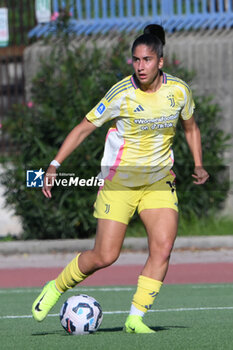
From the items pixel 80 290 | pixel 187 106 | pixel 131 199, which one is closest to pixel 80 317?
pixel 131 199

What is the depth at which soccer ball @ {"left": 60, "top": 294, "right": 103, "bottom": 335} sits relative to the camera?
22.6 feet

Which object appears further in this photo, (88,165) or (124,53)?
(124,53)

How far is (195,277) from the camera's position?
11812 mm

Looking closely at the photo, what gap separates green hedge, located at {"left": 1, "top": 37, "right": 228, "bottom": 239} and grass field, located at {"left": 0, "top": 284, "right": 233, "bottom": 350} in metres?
3.82

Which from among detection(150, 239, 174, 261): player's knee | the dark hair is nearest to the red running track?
detection(150, 239, 174, 261): player's knee

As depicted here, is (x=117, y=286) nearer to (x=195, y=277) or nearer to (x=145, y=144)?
(x=195, y=277)

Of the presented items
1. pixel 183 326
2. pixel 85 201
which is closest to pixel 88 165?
pixel 85 201

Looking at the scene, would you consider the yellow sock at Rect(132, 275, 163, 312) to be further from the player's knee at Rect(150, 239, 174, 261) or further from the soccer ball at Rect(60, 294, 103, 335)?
the soccer ball at Rect(60, 294, 103, 335)

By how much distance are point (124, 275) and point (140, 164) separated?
17.6 feet

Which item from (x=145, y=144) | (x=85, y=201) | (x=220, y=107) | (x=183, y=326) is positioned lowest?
(x=85, y=201)

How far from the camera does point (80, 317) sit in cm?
690

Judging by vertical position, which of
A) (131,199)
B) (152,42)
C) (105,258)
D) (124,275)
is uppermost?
(152,42)

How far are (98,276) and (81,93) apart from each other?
386 centimetres

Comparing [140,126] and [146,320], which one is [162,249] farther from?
[146,320]
